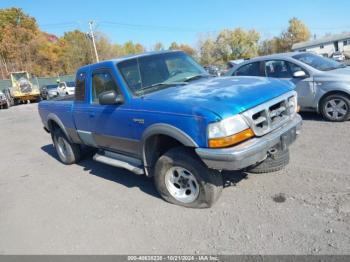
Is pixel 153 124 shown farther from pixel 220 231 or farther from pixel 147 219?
pixel 220 231

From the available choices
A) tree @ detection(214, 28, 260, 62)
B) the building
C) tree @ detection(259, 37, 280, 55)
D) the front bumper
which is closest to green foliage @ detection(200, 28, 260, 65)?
tree @ detection(214, 28, 260, 62)

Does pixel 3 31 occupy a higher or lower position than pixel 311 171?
higher

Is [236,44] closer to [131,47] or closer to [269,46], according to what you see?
[269,46]

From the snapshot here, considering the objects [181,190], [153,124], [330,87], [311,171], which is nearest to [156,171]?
[181,190]

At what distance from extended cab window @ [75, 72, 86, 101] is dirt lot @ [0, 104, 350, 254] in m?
1.47

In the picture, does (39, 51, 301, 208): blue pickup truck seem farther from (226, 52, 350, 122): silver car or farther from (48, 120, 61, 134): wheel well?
(226, 52, 350, 122): silver car

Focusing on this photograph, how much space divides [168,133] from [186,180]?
2.37ft

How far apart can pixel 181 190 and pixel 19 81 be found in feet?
98.0

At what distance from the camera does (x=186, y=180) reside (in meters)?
4.14

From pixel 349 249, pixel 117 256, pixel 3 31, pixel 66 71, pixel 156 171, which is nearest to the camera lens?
pixel 349 249

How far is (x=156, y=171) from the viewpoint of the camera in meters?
4.28

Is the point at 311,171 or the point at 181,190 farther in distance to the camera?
the point at 311,171

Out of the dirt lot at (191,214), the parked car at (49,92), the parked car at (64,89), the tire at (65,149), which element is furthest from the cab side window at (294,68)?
the parked car at (64,89)

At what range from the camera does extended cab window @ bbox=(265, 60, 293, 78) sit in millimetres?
7722
